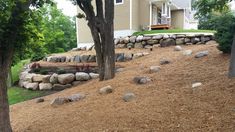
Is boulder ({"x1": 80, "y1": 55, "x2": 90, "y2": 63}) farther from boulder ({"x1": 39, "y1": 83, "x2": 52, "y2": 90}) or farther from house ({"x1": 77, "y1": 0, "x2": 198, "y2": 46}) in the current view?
house ({"x1": 77, "y1": 0, "x2": 198, "y2": 46})

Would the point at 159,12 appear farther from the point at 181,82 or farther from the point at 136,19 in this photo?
the point at 181,82

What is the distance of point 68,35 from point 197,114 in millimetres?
31060

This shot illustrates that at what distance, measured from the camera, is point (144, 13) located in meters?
21.6

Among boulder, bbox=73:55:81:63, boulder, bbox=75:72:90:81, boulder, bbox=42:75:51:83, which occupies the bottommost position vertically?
boulder, bbox=42:75:51:83

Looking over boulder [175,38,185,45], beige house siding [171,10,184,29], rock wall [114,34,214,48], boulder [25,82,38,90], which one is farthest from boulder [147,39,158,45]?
beige house siding [171,10,184,29]

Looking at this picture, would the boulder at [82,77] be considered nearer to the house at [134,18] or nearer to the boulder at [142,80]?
the boulder at [142,80]

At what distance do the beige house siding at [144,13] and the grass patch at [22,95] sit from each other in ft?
35.3

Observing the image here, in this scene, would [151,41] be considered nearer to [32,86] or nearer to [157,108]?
[32,86]

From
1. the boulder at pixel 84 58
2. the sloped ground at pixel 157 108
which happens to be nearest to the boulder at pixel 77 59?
the boulder at pixel 84 58

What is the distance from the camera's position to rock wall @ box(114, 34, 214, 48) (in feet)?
47.4

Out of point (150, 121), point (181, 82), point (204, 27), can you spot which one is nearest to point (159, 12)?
point (204, 27)

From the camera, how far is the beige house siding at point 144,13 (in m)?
21.5

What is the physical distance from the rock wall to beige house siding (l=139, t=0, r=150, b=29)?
219 inches

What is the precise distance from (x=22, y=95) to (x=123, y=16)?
10082 mm
